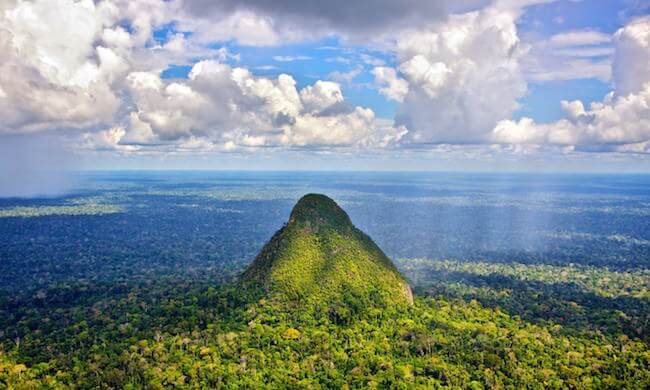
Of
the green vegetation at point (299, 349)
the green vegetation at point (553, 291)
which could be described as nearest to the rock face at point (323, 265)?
the green vegetation at point (299, 349)

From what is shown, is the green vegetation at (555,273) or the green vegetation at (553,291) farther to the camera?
the green vegetation at (555,273)

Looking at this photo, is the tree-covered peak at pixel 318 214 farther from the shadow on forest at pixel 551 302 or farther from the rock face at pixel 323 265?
the shadow on forest at pixel 551 302

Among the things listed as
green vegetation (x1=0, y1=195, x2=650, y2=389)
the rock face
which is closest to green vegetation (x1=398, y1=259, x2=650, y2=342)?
green vegetation (x1=0, y1=195, x2=650, y2=389)

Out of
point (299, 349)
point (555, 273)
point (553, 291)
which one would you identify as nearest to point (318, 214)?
point (299, 349)

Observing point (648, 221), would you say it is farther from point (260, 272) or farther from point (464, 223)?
point (260, 272)

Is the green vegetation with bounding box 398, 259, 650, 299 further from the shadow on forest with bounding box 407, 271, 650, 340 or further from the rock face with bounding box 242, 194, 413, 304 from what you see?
the rock face with bounding box 242, 194, 413, 304

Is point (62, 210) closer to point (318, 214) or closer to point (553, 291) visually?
point (318, 214)

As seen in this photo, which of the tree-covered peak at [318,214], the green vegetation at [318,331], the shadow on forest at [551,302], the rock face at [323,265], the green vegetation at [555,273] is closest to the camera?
the green vegetation at [318,331]
